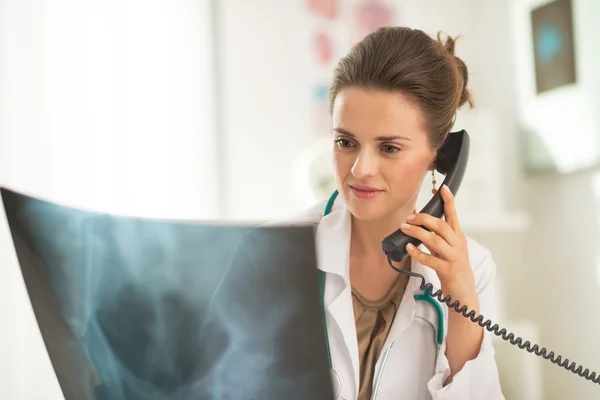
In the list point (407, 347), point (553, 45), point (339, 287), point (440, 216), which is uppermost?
point (553, 45)

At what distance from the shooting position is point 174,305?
0.60 metres

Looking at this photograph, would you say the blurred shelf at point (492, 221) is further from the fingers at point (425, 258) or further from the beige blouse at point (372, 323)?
the fingers at point (425, 258)

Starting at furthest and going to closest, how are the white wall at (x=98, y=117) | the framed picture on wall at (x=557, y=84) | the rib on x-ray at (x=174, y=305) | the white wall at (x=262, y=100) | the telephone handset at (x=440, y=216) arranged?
the white wall at (x=262, y=100), the framed picture on wall at (x=557, y=84), the white wall at (x=98, y=117), the telephone handset at (x=440, y=216), the rib on x-ray at (x=174, y=305)

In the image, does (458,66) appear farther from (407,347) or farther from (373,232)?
(407,347)

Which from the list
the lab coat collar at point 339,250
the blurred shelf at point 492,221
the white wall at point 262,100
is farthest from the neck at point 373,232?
the white wall at point 262,100

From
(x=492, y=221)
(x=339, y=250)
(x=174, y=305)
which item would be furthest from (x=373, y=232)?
(x=492, y=221)

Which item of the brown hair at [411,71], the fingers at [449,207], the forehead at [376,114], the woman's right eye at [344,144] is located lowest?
the fingers at [449,207]

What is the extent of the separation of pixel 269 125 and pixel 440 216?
1471 millimetres

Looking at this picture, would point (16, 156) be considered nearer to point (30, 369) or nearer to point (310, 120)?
point (30, 369)

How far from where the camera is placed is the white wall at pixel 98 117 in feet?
6.22

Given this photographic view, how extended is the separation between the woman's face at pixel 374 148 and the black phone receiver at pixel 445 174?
6 centimetres

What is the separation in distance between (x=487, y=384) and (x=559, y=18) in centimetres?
168

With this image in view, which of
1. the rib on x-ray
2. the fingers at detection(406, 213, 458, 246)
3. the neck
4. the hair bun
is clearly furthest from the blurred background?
the rib on x-ray

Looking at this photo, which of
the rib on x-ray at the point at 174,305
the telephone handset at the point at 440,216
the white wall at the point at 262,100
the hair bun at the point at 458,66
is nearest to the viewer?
the rib on x-ray at the point at 174,305
